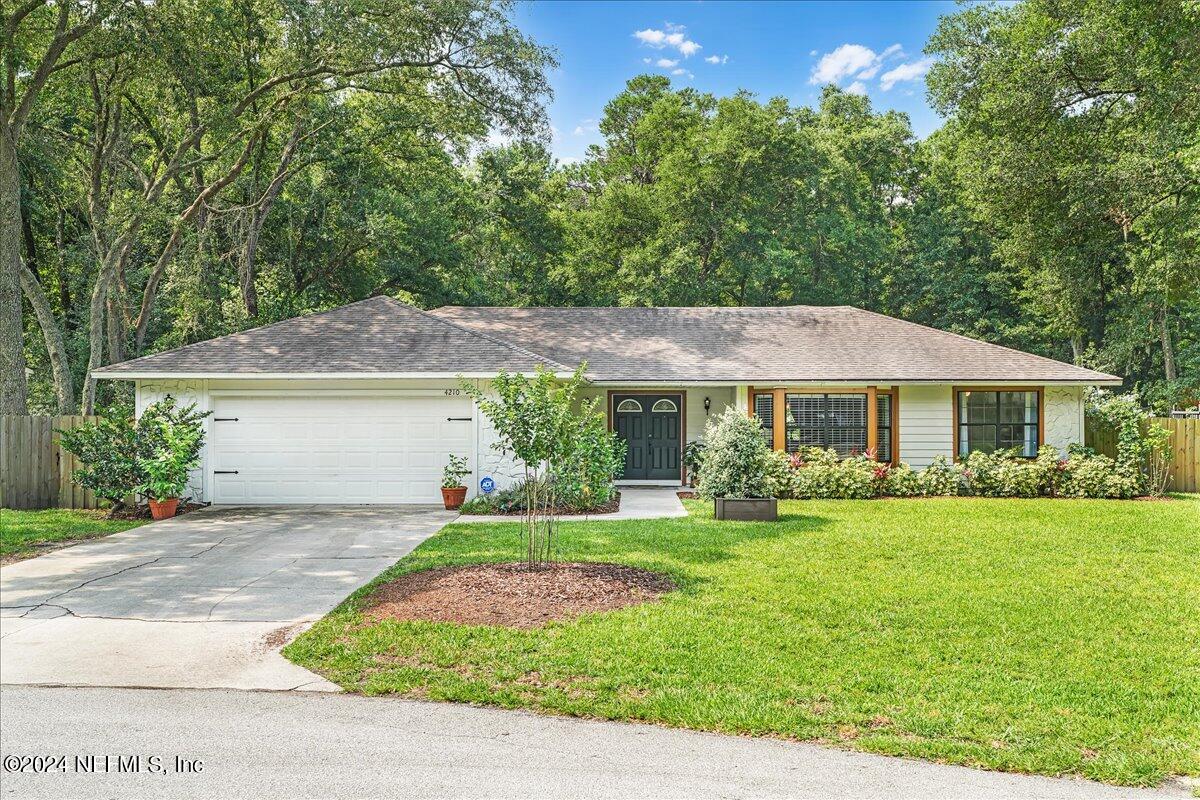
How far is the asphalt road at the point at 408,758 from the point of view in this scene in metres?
3.26

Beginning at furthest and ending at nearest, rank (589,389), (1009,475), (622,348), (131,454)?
(622,348)
(589,389)
(1009,475)
(131,454)

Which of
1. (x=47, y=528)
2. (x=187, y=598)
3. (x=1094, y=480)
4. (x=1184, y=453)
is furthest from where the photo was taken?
(x=1184, y=453)

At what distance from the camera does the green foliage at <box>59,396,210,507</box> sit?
10852mm

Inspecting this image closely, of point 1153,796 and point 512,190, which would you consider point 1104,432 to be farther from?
point 512,190

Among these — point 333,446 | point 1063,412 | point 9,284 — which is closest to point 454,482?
point 333,446

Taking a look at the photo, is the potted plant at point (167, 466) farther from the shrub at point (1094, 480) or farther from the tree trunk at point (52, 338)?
the shrub at point (1094, 480)

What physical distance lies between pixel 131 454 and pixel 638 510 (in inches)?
308

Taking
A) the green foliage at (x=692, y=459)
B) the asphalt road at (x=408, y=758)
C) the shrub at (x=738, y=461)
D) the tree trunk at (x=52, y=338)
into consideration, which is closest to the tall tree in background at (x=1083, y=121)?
the shrub at (x=738, y=461)

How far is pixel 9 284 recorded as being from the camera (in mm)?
12156

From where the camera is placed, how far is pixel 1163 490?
544 inches

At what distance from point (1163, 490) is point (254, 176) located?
2191 centimetres

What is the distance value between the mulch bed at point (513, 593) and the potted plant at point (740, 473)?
12.3 feet

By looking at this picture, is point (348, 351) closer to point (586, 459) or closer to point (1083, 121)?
point (586, 459)

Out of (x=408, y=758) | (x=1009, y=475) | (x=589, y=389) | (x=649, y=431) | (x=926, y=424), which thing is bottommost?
(x=408, y=758)
